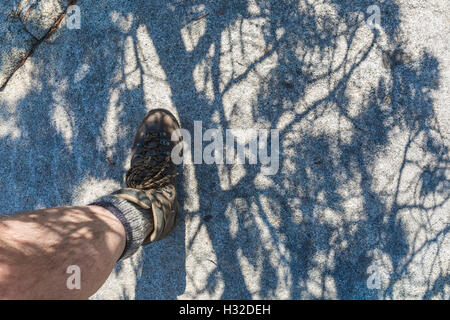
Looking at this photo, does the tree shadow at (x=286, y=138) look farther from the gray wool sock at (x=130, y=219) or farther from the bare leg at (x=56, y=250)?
the bare leg at (x=56, y=250)

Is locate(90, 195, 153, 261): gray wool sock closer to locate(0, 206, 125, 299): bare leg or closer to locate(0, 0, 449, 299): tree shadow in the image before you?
locate(0, 206, 125, 299): bare leg

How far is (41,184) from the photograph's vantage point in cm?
298

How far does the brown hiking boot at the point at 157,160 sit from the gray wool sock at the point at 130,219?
293 millimetres

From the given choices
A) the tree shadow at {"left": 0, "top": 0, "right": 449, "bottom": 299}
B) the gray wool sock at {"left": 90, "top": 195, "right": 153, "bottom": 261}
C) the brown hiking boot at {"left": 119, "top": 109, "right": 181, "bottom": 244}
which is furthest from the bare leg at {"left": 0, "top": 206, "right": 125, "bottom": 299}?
the tree shadow at {"left": 0, "top": 0, "right": 449, "bottom": 299}

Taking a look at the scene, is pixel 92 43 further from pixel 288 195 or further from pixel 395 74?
pixel 395 74

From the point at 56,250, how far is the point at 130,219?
0.53 m

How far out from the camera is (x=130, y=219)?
2.06 m

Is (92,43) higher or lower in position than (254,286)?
higher

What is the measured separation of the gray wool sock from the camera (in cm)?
203

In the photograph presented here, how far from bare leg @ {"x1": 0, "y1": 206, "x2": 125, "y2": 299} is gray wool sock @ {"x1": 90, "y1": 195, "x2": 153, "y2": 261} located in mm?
62

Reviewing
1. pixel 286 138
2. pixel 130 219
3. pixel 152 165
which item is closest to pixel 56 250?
pixel 130 219

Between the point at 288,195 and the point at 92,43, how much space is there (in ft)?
7.51
